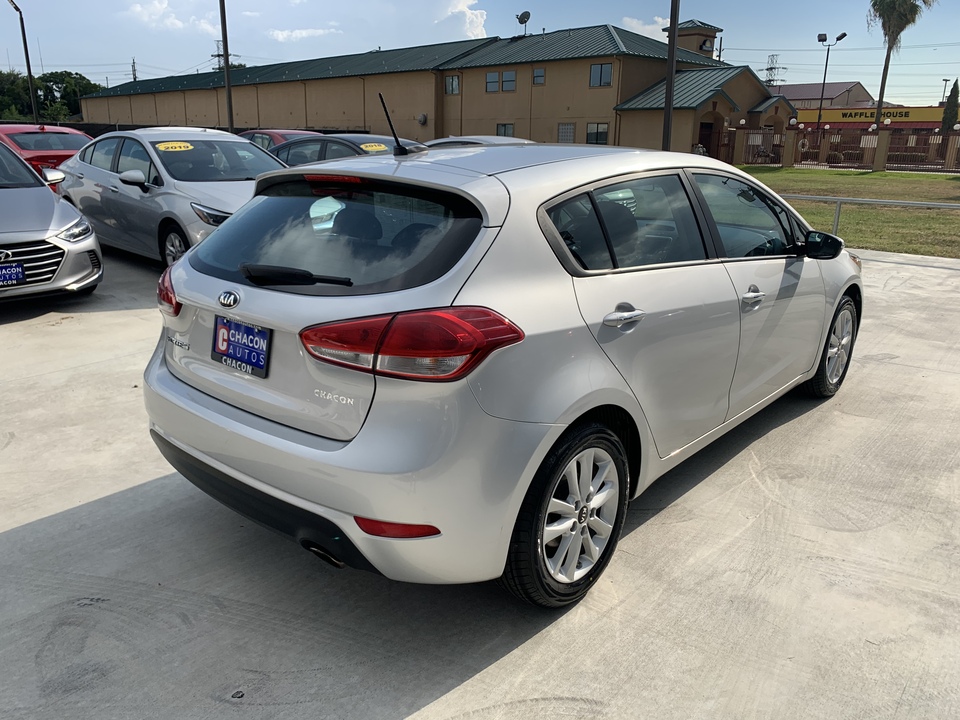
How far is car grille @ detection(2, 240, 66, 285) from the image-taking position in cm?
670

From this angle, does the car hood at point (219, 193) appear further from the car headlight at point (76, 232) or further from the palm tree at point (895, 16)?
the palm tree at point (895, 16)

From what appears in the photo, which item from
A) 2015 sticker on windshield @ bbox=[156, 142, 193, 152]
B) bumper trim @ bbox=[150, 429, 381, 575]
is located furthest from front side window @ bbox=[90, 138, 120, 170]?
bumper trim @ bbox=[150, 429, 381, 575]

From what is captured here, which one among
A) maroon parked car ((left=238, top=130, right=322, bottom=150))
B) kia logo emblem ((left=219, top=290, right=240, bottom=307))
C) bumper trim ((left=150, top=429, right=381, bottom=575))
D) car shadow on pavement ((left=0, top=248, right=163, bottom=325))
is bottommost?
car shadow on pavement ((left=0, top=248, right=163, bottom=325))

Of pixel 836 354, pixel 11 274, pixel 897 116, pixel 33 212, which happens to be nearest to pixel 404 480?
pixel 836 354

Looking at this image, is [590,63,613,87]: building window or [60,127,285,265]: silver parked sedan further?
[590,63,613,87]: building window

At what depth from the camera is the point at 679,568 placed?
3.27 m

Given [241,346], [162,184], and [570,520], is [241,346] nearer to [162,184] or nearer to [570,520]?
[570,520]

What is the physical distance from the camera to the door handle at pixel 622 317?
9.43 feet

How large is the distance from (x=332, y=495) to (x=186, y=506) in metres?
1.57

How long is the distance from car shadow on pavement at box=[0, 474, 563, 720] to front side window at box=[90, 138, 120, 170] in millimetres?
7131

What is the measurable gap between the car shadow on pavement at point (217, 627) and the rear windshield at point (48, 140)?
535 inches

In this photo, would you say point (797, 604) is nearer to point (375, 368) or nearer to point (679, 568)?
point (679, 568)

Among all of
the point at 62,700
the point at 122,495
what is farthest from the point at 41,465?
the point at 62,700

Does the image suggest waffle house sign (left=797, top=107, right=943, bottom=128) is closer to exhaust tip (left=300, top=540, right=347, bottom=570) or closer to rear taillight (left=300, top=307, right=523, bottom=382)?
rear taillight (left=300, top=307, right=523, bottom=382)
